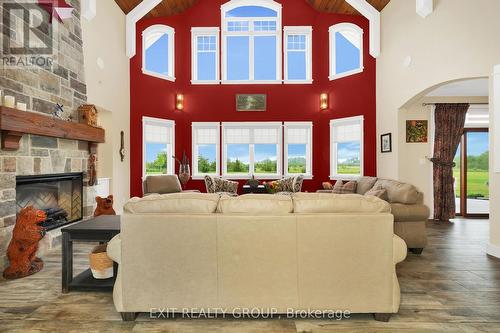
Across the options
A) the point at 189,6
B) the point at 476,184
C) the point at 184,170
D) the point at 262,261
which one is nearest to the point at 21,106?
the point at 262,261

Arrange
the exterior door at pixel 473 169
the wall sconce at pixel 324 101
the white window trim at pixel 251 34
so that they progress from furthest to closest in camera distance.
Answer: the white window trim at pixel 251 34
the wall sconce at pixel 324 101
the exterior door at pixel 473 169

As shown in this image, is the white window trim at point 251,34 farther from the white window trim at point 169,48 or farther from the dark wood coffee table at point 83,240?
the dark wood coffee table at point 83,240

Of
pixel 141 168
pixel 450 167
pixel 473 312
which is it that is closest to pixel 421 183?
pixel 450 167

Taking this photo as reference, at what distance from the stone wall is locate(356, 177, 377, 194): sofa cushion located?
493 centimetres

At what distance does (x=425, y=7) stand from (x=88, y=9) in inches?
225

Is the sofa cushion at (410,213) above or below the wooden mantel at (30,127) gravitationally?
below

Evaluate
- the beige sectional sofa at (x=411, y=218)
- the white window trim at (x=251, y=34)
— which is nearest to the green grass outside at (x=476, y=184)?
the beige sectional sofa at (x=411, y=218)

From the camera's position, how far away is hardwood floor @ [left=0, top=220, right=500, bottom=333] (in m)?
2.10

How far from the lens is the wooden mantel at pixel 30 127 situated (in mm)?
3046

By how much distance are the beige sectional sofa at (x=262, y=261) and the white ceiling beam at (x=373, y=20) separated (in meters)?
5.58

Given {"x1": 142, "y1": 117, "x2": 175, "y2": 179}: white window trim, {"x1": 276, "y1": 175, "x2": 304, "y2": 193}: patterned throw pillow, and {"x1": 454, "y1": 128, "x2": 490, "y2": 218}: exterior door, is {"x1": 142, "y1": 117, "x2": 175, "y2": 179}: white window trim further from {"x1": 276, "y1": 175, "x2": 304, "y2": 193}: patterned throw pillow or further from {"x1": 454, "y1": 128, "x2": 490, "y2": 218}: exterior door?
{"x1": 454, "y1": 128, "x2": 490, "y2": 218}: exterior door

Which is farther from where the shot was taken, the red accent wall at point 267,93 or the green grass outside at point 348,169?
the red accent wall at point 267,93

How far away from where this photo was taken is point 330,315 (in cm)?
224

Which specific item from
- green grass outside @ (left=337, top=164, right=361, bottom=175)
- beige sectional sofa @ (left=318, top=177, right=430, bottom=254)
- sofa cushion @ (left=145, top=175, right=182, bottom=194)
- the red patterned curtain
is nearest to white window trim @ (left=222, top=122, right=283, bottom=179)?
green grass outside @ (left=337, top=164, right=361, bottom=175)
